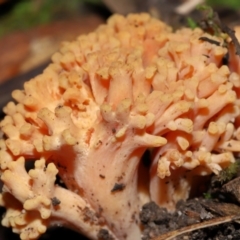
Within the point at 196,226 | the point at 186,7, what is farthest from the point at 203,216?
the point at 186,7

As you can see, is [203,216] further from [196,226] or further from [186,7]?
[186,7]

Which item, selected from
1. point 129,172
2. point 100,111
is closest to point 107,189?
point 129,172

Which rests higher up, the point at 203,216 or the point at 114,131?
the point at 114,131

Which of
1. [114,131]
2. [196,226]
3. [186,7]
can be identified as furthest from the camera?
[186,7]

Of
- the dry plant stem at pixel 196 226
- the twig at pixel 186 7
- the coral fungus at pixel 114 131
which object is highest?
the twig at pixel 186 7

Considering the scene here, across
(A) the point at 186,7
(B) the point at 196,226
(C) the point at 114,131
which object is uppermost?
(A) the point at 186,7

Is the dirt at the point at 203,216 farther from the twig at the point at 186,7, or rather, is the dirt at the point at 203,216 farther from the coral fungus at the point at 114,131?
the twig at the point at 186,7

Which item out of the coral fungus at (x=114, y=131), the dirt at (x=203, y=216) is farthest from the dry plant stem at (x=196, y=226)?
the coral fungus at (x=114, y=131)

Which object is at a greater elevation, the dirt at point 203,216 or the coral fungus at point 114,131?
the coral fungus at point 114,131

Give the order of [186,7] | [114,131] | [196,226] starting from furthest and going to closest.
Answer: [186,7], [196,226], [114,131]

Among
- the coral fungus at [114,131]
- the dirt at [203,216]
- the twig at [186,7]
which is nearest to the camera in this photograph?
the coral fungus at [114,131]
